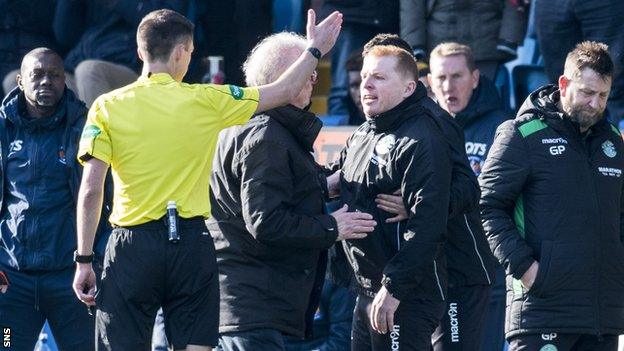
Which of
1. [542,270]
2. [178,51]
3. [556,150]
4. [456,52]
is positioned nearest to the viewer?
[178,51]

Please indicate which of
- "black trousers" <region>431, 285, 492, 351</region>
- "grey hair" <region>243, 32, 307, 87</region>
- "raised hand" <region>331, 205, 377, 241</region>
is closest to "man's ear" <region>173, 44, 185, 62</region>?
"grey hair" <region>243, 32, 307, 87</region>

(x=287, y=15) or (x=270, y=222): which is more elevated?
(x=287, y=15)

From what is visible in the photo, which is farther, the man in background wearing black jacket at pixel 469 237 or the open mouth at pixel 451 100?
the open mouth at pixel 451 100

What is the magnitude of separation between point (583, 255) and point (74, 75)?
535 centimetres

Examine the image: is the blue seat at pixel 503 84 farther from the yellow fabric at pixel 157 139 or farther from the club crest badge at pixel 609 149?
the yellow fabric at pixel 157 139

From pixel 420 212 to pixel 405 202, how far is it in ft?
0.36

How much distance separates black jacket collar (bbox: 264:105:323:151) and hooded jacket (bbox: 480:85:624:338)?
3.23 ft

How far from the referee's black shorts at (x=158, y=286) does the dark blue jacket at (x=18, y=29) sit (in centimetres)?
527

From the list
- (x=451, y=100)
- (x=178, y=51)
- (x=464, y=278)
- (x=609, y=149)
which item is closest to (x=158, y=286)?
Result: (x=178, y=51)

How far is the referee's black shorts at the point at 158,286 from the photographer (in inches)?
252

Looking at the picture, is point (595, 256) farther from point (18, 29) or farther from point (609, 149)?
point (18, 29)

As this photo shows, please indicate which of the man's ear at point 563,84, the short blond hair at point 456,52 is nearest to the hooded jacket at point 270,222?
the man's ear at point 563,84

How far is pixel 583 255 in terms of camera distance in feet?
22.7

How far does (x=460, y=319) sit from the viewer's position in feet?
23.7
